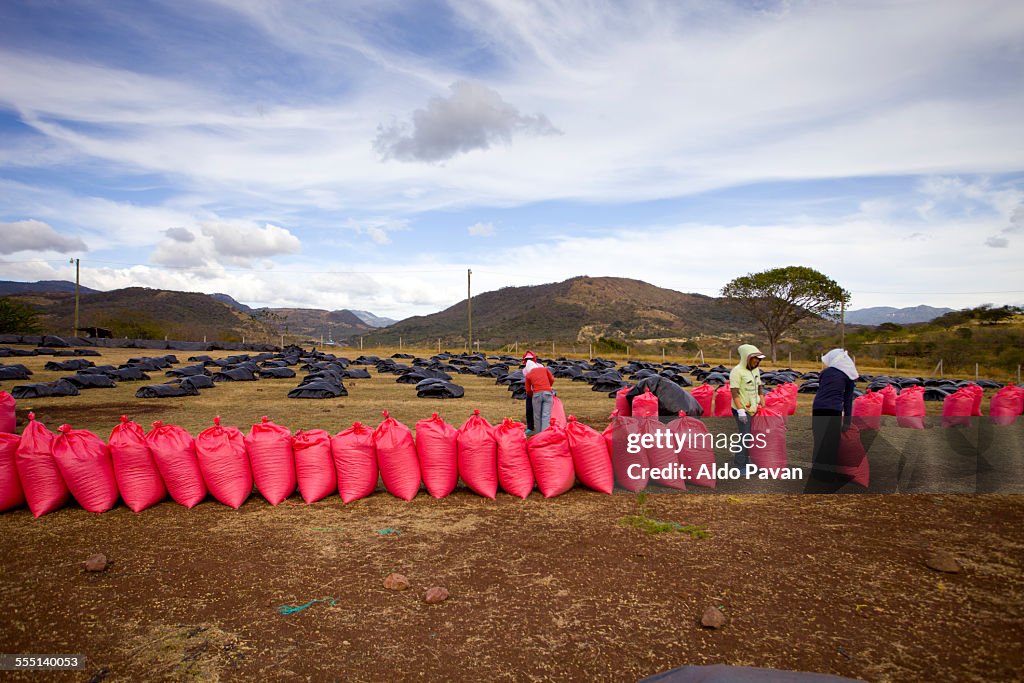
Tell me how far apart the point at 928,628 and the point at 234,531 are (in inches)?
181

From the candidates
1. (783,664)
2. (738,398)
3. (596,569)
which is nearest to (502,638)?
(596,569)

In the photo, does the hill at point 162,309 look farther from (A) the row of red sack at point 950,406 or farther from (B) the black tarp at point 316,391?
(A) the row of red sack at point 950,406

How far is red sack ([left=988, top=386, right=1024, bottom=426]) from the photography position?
888cm

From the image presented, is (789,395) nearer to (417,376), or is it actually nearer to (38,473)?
(38,473)

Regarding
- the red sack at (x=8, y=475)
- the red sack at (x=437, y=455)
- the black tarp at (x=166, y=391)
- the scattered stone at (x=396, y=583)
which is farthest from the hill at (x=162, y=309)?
the scattered stone at (x=396, y=583)

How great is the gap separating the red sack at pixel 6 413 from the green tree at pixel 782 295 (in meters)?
40.9

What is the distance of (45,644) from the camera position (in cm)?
294

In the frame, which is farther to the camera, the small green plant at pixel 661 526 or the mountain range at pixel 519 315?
the mountain range at pixel 519 315

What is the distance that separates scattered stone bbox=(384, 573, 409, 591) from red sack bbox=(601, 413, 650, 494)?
2593 mm

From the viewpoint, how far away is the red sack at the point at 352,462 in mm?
5250

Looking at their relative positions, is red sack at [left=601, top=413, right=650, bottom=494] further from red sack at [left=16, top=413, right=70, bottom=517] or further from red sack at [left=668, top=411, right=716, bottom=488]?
red sack at [left=16, top=413, right=70, bottom=517]

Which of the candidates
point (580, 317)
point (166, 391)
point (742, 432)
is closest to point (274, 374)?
point (166, 391)

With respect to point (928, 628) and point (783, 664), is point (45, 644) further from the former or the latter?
Answer: point (928, 628)

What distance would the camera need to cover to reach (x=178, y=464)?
5008mm
